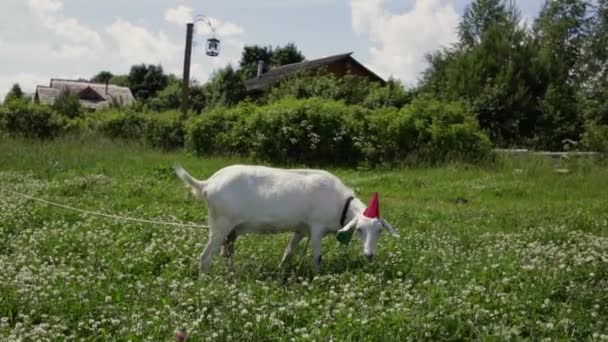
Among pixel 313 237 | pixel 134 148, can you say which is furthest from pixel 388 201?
pixel 134 148

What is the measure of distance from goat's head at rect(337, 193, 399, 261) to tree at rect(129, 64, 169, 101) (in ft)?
278

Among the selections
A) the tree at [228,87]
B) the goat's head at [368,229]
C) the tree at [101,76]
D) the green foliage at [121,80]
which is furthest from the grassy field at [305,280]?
the tree at [101,76]

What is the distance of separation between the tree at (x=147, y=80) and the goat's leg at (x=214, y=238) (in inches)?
3314

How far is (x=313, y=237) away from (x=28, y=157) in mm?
14574

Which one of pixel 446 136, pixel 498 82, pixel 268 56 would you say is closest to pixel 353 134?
pixel 446 136

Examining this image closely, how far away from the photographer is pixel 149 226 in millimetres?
9523

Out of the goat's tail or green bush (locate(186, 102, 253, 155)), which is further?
green bush (locate(186, 102, 253, 155))

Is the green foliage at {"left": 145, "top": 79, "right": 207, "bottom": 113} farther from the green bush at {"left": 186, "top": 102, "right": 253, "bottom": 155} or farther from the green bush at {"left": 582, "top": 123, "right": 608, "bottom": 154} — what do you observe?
the green bush at {"left": 582, "top": 123, "right": 608, "bottom": 154}

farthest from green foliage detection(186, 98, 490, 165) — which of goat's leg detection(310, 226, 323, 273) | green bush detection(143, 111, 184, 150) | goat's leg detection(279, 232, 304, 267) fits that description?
goat's leg detection(310, 226, 323, 273)

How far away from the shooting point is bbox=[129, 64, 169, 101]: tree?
90062mm

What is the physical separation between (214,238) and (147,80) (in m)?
87.3

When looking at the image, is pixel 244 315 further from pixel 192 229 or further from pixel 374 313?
pixel 192 229

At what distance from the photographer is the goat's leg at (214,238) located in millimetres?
7316

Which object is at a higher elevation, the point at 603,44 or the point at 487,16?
the point at 487,16
